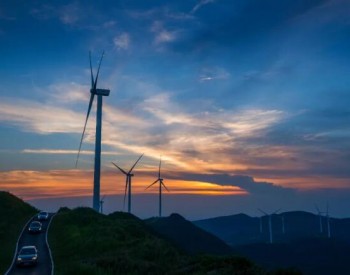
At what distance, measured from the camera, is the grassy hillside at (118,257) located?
3424cm

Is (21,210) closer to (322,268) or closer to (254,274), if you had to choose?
(254,274)

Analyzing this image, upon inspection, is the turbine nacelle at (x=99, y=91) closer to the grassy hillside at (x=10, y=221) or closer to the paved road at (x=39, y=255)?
the paved road at (x=39, y=255)

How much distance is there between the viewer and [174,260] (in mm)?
42594

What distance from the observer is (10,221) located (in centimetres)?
8494

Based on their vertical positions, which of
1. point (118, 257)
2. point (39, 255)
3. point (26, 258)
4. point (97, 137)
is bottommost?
point (39, 255)

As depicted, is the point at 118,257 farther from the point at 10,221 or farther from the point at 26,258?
the point at 10,221

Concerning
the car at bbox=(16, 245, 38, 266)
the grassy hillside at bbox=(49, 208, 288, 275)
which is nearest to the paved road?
the car at bbox=(16, 245, 38, 266)

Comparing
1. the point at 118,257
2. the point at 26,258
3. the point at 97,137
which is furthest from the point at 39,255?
the point at 97,137

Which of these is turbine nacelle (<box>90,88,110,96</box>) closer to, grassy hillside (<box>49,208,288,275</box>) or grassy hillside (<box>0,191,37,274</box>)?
grassy hillside (<box>49,208,288,275</box>)

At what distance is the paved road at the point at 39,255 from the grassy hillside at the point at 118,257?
1.09 metres

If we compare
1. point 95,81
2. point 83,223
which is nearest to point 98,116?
point 95,81

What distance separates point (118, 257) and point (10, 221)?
55.0m

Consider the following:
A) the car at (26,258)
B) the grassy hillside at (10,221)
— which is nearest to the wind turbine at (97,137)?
the grassy hillside at (10,221)

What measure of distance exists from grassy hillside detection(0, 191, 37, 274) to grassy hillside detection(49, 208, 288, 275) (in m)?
5.47
